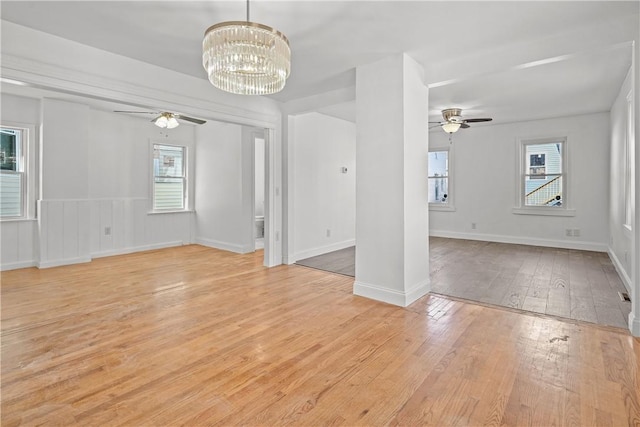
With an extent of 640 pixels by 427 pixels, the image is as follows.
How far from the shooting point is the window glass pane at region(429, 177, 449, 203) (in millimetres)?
8145

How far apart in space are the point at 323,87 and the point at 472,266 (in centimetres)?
344

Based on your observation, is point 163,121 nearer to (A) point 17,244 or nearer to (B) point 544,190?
(A) point 17,244

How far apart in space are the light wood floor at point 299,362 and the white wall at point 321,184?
6.76ft

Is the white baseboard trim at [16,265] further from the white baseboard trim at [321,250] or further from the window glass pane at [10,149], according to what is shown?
the white baseboard trim at [321,250]

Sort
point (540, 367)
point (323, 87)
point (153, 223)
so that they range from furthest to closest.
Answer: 1. point (153, 223)
2. point (323, 87)
3. point (540, 367)

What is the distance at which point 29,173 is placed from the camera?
505cm

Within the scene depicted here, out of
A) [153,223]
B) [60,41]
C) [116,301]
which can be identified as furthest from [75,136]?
[116,301]

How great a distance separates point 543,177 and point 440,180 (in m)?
2.14

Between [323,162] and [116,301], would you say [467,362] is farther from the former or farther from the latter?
[323,162]

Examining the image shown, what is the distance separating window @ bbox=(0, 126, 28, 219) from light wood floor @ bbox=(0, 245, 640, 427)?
193 cm

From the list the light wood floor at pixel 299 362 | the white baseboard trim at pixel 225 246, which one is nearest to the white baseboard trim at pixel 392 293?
the light wood floor at pixel 299 362

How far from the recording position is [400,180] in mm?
3373

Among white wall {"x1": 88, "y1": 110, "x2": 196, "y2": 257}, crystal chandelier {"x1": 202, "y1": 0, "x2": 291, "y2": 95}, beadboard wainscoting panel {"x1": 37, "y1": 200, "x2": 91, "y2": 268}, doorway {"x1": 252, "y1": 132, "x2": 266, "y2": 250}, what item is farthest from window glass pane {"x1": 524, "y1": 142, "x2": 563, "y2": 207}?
beadboard wainscoting panel {"x1": 37, "y1": 200, "x2": 91, "y2": 268}

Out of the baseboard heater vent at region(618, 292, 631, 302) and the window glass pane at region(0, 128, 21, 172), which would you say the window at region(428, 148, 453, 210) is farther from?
the window glass pane at region(0, 128, 21, 172)
